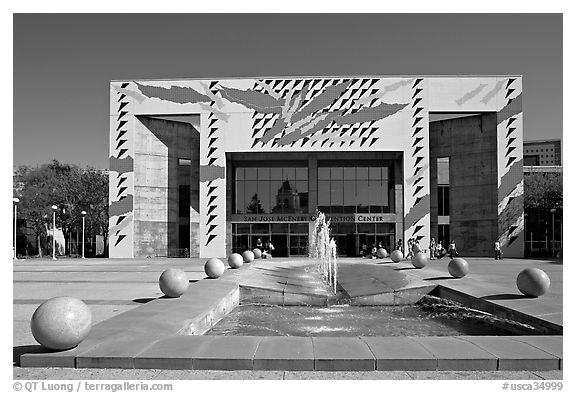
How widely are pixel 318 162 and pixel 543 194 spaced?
21.3m

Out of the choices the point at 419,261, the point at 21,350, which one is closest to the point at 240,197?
the point at 419,261

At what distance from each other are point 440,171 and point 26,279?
36.3m

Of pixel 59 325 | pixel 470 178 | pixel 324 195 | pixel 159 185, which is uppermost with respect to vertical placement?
pixel 470 178

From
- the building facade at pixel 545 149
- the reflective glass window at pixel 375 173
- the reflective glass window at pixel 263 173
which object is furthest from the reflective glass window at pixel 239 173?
the building facade at pixel 545 149

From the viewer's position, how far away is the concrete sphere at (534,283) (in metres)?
11.5

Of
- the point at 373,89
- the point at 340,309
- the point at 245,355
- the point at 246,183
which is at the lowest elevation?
the point at 340,309

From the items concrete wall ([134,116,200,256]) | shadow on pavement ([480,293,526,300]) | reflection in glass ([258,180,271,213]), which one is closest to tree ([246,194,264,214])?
reflection in glass ([258,180,271,213])

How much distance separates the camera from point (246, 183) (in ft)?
145

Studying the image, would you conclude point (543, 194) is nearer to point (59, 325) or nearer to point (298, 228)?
point (298, 228)

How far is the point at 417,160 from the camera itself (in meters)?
40.1

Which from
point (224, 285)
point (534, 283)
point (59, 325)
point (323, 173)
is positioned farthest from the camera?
point (323, 173)

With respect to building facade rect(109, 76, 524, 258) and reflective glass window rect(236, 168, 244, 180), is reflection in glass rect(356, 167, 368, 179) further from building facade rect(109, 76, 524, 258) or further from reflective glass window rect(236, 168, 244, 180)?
reflective glass window rect(236, 168, 244, 180)
